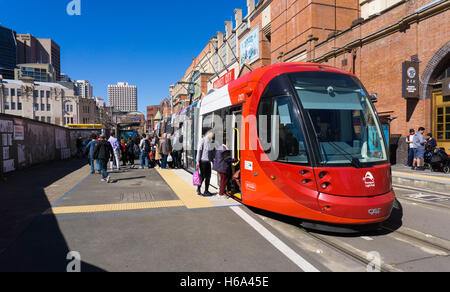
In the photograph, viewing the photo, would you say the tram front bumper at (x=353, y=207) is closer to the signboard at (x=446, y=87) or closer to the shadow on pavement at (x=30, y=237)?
the shadow on pavement at (x=30, y=237)

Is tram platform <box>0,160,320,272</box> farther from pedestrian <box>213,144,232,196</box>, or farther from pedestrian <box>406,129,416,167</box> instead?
pedestrian <box>406,129,416,167</box>

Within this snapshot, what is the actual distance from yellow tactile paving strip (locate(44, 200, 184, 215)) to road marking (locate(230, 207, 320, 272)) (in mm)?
1837

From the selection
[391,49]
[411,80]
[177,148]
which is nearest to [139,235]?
[177,148]

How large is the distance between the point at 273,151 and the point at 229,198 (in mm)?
2666

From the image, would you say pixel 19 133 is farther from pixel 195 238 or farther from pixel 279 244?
pixel 279 244

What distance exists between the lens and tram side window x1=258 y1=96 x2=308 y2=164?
5105 millimetres

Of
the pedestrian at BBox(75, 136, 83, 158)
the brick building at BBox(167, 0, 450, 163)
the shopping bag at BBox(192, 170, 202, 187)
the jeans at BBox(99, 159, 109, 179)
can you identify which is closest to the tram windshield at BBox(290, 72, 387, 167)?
the shopping bag at BBox(192, 170, 202, 187)

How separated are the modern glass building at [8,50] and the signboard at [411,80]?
205 meters

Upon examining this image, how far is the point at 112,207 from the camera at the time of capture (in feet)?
22.2

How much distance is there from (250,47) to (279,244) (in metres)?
33.1

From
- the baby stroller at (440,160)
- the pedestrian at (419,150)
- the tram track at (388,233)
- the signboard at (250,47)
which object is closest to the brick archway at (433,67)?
the pedestrian at (419,150)

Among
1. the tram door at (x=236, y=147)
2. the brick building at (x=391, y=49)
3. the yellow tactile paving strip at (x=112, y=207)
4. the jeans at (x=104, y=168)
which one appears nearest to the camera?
the yellow tactile paving strip at (x=112, y=207)

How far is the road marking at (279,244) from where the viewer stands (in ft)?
11.9

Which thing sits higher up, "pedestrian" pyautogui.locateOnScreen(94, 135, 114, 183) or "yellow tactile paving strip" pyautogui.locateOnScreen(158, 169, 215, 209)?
"pedestrian" pyautogui.locateOnScreen(94, 135, 114, 183)
